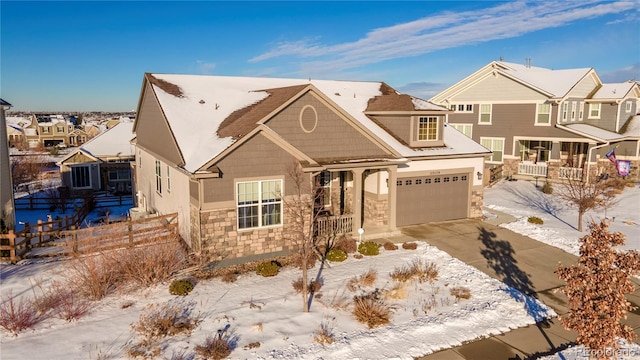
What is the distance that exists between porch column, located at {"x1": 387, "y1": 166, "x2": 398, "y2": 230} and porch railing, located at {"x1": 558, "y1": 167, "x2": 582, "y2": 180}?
1983 cm

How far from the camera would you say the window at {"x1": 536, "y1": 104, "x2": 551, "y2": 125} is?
114 feet

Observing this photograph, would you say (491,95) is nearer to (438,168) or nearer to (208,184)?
(438,168)

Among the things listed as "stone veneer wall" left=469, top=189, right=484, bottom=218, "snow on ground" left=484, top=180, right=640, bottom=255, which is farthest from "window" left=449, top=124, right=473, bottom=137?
"stone veneer wall" left=469, top=189, right=484, bottom=218

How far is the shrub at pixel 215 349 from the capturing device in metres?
10.2

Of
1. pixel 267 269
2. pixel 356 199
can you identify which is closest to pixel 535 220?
pixel 356 199

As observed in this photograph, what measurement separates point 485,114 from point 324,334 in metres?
32.0

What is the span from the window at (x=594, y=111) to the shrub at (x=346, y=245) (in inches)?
1217

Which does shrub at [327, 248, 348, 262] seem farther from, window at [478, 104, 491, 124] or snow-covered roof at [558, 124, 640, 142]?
window at [478, 104, 491, 124]

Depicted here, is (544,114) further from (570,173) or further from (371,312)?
(371,312)

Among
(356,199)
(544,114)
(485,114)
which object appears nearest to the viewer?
(356,199)

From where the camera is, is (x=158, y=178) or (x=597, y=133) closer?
(x=158, y=178)

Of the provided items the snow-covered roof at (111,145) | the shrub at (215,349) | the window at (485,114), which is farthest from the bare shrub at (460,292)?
the snow-covered roof at (111,145)

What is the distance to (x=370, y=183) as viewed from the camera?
69.4 feet

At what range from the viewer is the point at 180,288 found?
1344 centimetres
